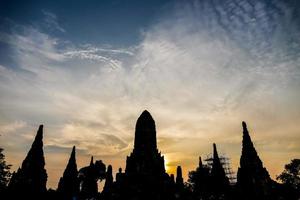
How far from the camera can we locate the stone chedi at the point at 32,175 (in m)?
19.5

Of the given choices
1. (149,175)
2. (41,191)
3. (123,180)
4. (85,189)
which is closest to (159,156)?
(149,175)

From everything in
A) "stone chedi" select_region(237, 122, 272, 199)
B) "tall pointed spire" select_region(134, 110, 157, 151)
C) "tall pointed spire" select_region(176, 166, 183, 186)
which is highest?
"tall pointed spire" select_region(134, 110, 157, 151)

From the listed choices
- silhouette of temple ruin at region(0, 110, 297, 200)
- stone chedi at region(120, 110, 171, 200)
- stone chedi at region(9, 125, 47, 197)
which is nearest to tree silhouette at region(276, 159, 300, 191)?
silhouette of temple ruin at region(0, 110, 297, 200)

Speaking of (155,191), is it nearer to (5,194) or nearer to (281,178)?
(5,194)

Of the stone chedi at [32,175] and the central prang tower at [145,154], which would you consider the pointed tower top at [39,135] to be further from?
the central prang tower at [145,154]

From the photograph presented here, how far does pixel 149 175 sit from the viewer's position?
98.1ft

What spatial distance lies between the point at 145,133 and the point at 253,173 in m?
16.0

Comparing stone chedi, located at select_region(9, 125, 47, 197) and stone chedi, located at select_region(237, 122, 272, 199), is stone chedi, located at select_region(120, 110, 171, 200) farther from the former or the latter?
stone chedi, located at select_region(9, 125, 47, 197)

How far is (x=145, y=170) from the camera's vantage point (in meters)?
30.2

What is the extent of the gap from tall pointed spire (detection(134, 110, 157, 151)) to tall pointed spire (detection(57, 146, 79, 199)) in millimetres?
9551

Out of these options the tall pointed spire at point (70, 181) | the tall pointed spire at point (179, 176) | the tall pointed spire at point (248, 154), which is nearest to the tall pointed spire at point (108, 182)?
the tall pointed spire at point (70, 181)

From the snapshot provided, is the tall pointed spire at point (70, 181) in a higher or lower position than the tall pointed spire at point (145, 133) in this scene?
lower

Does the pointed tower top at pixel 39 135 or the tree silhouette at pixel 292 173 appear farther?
the tree silhouette at pixel 292 173

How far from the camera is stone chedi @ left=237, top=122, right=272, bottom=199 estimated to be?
1905 centimetres
